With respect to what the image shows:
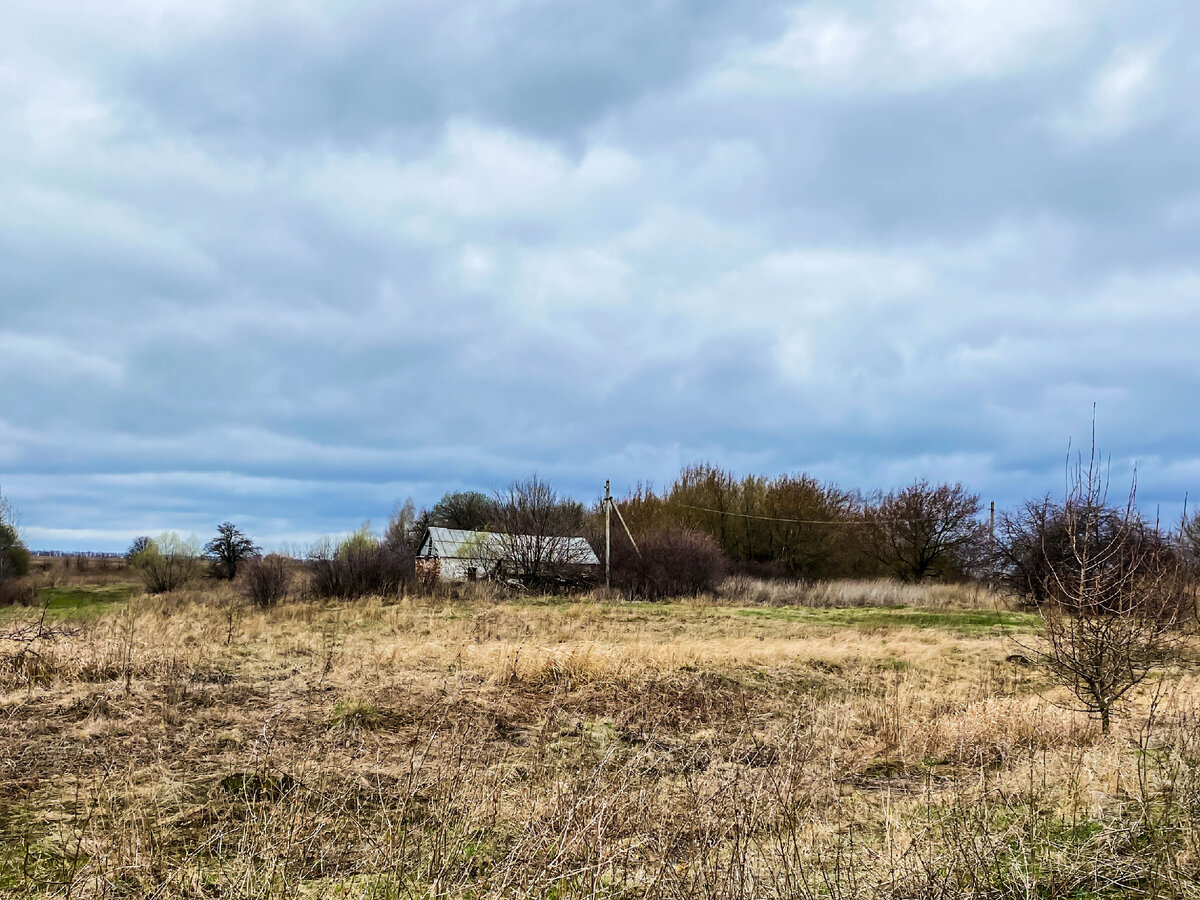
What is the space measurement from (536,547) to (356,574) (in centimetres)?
865

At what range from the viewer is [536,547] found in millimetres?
33750

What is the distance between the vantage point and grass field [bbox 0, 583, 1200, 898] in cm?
422

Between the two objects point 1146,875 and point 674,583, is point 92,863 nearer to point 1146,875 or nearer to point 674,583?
point 1146,875

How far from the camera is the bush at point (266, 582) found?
81.8 ft

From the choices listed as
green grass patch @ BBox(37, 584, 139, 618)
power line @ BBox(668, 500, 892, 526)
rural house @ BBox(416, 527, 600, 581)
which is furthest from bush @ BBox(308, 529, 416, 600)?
power line @ BBox(668, 500, 892, 526)

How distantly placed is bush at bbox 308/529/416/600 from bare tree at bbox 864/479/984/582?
28830mm

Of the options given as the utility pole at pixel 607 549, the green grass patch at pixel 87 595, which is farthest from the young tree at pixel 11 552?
the utility pole at pixel 607 549

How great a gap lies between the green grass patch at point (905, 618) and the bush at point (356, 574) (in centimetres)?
1183

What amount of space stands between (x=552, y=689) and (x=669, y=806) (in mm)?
4592

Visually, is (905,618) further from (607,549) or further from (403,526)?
(403,526)

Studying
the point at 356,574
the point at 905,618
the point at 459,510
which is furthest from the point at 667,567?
the point at 459,510

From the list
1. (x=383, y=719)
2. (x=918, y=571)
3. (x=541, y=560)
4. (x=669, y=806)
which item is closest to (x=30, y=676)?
(x=383, y=719)

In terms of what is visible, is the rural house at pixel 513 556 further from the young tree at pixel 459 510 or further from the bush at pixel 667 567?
the young tree at pixel 459 510

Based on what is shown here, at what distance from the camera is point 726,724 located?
357 inches
